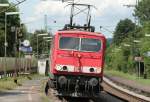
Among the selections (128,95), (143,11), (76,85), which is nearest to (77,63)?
(76,85)

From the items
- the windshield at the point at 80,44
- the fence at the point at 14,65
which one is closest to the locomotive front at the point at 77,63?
the windshield at the point at 80,44

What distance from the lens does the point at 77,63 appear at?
28969mm

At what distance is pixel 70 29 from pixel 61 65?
2.99 metres

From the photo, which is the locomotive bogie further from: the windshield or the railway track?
the railway track

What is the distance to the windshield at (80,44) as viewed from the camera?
29.5 m

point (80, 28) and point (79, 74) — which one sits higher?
point (80, 28)

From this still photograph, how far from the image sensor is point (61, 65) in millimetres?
28750

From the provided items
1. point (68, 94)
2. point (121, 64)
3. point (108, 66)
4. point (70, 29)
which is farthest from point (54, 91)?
point (108, 66)

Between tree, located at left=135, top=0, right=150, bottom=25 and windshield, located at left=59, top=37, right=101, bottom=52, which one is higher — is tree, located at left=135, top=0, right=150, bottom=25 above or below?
above

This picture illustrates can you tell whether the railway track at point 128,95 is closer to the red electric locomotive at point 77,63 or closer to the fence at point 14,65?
the red electric locomotive at point 77,63

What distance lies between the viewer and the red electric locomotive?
28781mm

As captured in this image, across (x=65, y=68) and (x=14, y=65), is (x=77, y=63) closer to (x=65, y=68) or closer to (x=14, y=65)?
(x=65, y=68)

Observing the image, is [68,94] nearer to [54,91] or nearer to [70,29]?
[54,91]

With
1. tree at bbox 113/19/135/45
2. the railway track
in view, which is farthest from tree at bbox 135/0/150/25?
the railway track
